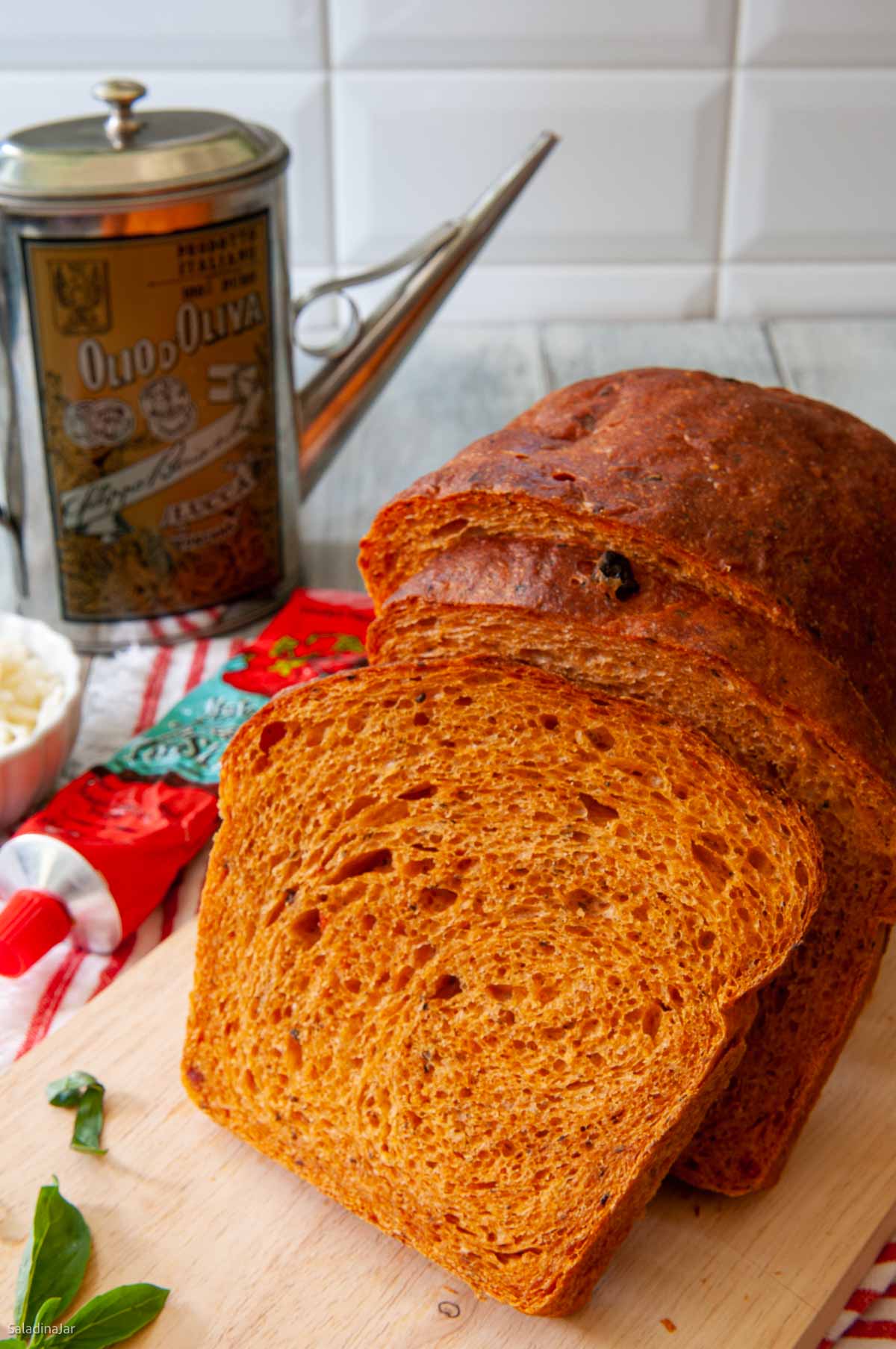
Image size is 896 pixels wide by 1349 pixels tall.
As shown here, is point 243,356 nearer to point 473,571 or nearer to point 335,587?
point 335,587

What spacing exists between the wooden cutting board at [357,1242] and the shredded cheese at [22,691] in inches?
17.9

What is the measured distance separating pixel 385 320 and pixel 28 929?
112 centimetres

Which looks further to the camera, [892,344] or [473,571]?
[892,344]

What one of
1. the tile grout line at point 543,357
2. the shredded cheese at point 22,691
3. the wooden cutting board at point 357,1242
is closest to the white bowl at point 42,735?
the shredded cheese at point 22,691

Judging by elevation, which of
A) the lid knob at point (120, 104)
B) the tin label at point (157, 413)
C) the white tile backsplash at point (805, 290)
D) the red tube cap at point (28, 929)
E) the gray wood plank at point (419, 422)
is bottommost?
the red tube cap at point (28, 929)

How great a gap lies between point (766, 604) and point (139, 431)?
1079mm

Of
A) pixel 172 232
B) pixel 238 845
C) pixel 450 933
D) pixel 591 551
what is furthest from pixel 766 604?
pixel 172 232

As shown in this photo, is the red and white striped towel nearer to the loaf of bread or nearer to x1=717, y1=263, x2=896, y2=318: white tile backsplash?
the loaf of bread

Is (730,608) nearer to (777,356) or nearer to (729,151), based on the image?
(777,356)

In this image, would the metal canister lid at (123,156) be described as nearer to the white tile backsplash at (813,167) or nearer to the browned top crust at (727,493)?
the browned top crust at (727,493)

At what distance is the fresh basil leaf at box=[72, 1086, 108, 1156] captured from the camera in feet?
5.16

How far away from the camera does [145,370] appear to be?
2.12 m

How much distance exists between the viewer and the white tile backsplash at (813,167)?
10.6 feet

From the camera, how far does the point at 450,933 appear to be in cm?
153
